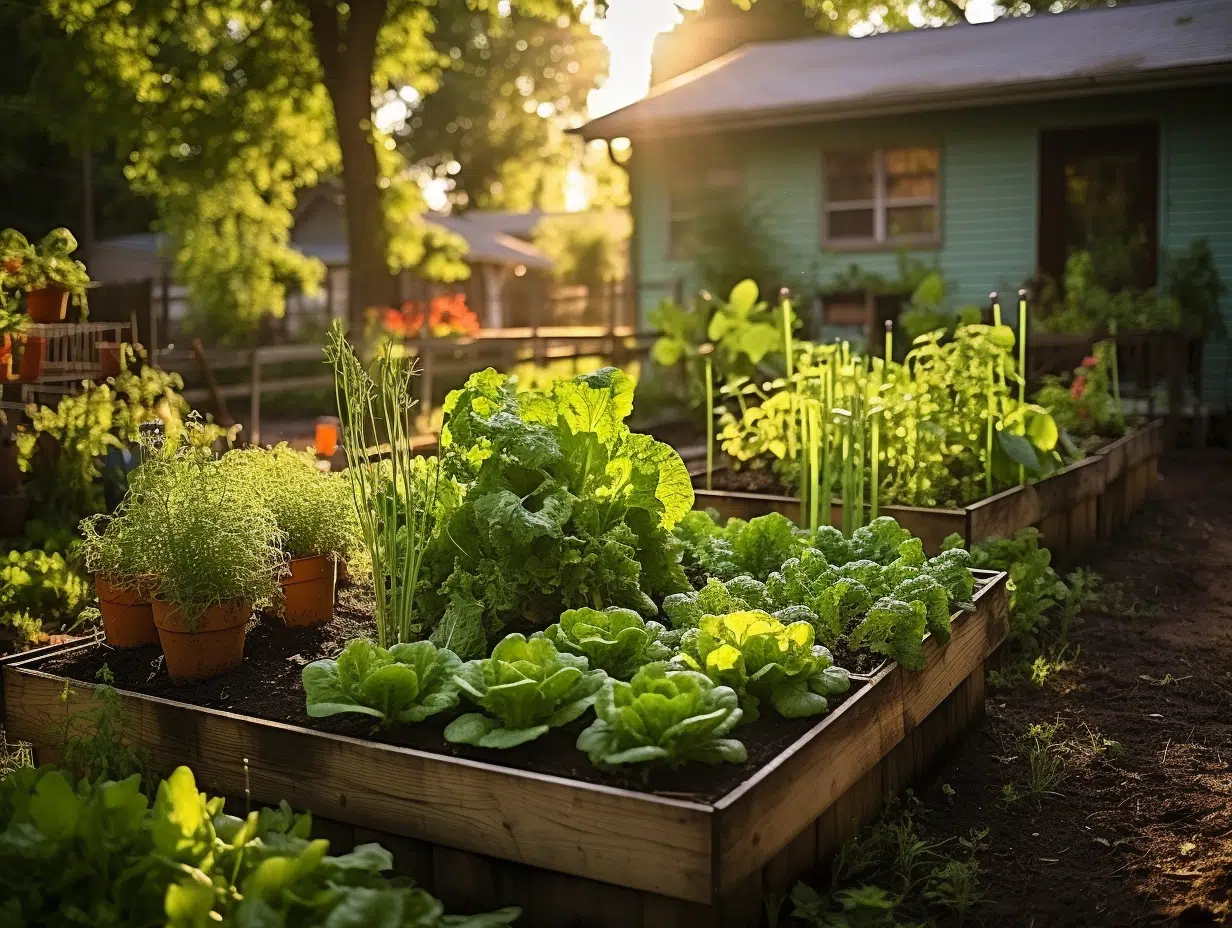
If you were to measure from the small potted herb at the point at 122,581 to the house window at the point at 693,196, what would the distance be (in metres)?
10.9

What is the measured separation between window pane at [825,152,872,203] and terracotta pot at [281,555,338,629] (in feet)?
35.0

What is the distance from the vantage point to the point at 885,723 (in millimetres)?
2842

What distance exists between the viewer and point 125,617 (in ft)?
10.7

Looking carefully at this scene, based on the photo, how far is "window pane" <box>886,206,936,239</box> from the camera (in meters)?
12.8

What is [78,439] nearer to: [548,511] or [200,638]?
[200,638]

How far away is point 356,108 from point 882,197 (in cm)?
548

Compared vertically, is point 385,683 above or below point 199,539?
below

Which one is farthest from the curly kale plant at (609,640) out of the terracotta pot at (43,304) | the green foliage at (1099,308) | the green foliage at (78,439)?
the green foliage at (1099,308)

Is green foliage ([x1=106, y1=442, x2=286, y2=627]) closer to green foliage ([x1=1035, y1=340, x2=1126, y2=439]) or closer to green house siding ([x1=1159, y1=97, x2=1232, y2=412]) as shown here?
green foliage ([x1=1035, y1=340, x2=1126, y2=439])

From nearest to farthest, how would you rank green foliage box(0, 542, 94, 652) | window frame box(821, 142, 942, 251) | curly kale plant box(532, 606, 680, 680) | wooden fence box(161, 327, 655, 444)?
curly kale plant box(532, 606, 680, 680), green foliage box(0, 542, 94, 652), wooden fence box(161, 327, 655, 444), window frame box(821, 142, 942, 251)

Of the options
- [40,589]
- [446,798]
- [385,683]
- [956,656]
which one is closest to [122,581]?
[385,683]

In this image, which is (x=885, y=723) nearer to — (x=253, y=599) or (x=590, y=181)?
(x=253, y=599)

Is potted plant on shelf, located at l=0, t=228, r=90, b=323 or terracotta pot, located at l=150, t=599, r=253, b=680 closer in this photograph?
terracotta pot, located at l=150, t=599, r=253, b=680

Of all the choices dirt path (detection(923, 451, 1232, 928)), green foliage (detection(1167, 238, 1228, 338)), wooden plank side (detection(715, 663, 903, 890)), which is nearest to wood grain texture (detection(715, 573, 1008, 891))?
wooden plank side (detection(715, 663, 903, 890))
